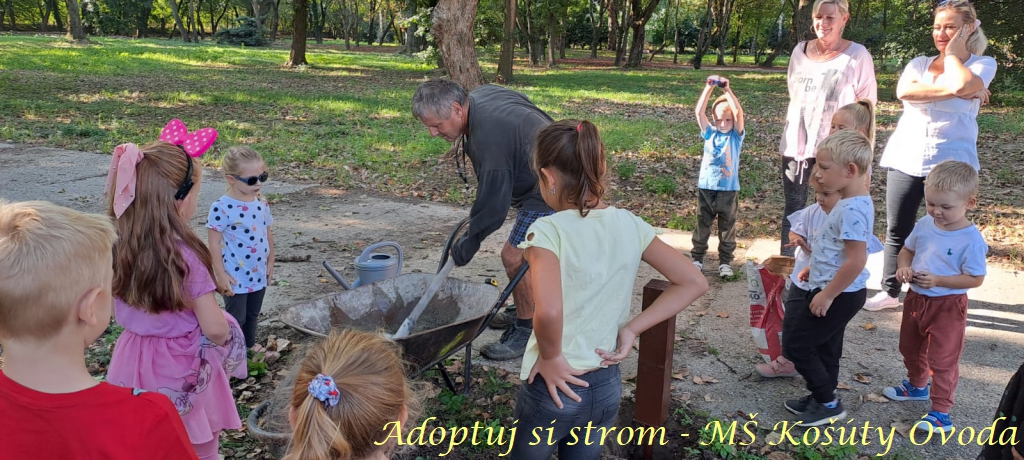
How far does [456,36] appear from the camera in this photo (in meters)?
10.1

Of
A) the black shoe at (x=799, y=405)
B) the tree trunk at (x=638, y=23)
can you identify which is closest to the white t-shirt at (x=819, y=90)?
the black shoe at (x=799, y=405)

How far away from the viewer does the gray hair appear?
12.1 feet

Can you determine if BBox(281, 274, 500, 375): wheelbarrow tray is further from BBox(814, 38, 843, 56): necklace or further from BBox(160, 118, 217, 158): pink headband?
BBox(814, 38, 843, 56): necklace

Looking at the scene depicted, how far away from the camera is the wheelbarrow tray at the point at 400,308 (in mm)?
3156

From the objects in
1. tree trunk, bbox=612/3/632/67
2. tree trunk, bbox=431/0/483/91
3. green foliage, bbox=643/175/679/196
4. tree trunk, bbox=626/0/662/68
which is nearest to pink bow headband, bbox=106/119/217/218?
green foliage, bbox=643/175/679/196

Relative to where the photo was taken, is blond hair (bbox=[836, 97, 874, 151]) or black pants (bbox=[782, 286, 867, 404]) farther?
blond hair (bbox=[836, 97, 874, 151])

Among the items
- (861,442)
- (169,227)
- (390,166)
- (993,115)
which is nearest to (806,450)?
(861,442)

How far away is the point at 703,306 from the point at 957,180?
7.16ft

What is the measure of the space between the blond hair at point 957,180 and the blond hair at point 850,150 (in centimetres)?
38

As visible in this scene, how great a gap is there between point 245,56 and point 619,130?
22459 mm

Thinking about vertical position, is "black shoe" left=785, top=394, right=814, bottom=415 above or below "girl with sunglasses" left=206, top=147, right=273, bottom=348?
below

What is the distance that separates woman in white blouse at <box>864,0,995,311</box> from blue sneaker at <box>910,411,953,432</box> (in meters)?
1.08

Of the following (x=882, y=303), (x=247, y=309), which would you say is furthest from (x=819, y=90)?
(x=247, y=309)

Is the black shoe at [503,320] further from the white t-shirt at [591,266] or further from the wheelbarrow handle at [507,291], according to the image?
the white t-shirt at [591,266]
